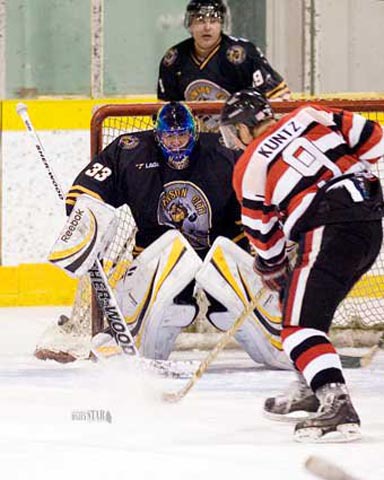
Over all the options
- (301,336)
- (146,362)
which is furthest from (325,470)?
(146,362)

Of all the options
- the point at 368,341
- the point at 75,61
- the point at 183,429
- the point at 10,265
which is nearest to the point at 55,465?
the point at 183,429

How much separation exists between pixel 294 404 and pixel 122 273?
3.94 ft

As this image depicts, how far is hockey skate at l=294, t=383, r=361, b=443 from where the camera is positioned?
11.0ft

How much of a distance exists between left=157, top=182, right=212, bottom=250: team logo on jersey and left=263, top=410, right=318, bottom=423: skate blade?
112 centimetres

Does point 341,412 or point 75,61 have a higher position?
point 75,61

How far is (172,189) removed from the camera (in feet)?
15.6

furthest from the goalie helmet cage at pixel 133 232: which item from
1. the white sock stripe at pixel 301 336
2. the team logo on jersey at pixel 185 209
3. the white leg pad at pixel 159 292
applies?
the white sock stripe at pixel 301 336

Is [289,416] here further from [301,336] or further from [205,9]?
[205,9]

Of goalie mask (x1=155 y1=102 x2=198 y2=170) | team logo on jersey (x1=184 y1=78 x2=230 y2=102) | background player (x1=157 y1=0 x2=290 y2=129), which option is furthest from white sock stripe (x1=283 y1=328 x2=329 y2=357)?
team logo on jersey (x1=184 y1=78 x2=230 y2=102)

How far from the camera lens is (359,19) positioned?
7176 millimetres

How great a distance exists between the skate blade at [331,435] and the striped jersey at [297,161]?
0.48m

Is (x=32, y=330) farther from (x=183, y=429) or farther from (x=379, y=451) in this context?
(x=379, y=451)

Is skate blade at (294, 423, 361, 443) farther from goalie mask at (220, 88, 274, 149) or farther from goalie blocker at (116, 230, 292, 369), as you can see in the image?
goalie blocker at (116, 230, 292, 369)

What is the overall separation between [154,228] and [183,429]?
1324 millimetres
